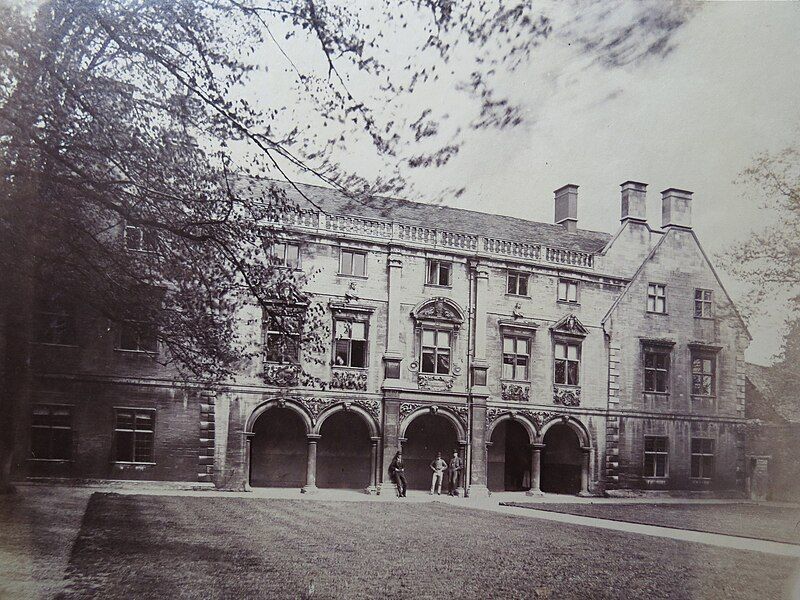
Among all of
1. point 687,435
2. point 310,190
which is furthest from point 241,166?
point 687,435

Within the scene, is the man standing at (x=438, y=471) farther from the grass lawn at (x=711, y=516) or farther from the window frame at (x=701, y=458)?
the window frame at (x=701, y=458)

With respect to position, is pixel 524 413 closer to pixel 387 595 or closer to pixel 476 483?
pixel 476 483

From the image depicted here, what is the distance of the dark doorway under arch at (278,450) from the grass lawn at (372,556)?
12 centimetres

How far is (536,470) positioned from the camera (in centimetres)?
443

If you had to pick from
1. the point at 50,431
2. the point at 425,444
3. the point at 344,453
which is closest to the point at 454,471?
the point at 425,444

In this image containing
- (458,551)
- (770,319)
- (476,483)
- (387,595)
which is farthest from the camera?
(770,319)

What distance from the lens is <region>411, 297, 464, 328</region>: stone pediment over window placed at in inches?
160

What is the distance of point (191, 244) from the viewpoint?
3.78 m

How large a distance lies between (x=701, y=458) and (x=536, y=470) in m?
0.90

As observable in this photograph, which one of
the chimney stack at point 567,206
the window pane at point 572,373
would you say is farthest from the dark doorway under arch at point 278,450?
the chimney stack at point 567,206


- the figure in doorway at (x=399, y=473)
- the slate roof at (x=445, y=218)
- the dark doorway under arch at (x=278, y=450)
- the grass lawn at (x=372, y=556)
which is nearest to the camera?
the grass lawn at (x=372, y=556)

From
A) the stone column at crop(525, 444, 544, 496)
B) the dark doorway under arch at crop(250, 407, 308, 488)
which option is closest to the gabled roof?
the stone column at crop(525, 444, 544, 496)

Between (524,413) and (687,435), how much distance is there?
0.94 metres

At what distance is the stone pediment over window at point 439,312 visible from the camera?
13.3 ft
